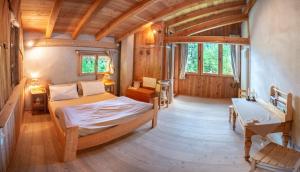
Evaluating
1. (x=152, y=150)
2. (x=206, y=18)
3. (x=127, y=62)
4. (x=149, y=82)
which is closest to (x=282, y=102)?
(x=152, y=150)

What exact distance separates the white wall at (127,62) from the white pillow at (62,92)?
193 centimetres

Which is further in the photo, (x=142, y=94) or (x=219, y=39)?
(x=142, y=94)

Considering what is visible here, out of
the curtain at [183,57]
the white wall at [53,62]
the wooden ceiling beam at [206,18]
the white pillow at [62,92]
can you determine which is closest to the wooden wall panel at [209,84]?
the curtain at [183,57]

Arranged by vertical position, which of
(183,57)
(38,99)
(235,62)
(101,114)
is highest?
(183,57)

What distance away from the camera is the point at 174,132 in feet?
13.6

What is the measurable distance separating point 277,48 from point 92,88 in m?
4.56

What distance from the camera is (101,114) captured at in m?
3.71

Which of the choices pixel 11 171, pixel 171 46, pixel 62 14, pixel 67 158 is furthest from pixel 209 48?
pixel 11 171

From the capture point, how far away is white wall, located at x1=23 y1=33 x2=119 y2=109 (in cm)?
523

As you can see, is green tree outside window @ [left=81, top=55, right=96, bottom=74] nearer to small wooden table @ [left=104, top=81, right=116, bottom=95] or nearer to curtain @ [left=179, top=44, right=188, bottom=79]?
small wooden table @ [left=104, top=81, right=116, bottom=95]

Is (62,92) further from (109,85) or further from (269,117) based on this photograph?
(269,117)

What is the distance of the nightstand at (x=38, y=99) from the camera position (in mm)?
5071

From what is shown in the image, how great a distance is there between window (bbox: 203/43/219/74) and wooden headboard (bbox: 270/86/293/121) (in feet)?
14.8

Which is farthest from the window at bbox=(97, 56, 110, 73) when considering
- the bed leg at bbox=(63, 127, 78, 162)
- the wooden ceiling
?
the bed leg at bbox=(63, 127, 78, 162)
